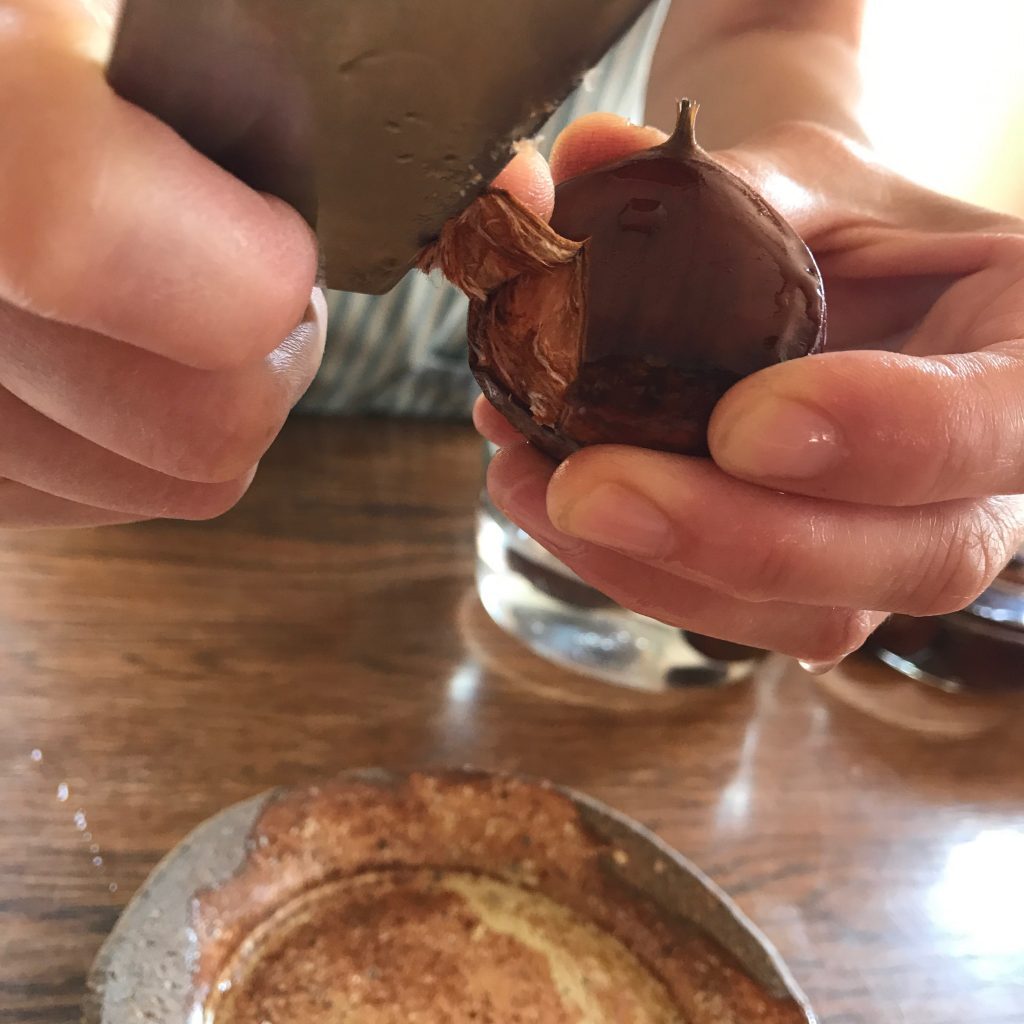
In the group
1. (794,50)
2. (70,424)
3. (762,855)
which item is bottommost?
(762,855)

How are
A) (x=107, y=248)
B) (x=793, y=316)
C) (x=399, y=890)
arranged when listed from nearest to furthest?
(x=107, y=248) → (x=793, y=316) → (x=399, y=890)

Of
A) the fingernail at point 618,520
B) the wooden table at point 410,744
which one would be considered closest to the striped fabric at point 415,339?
the wooden table at point 410,744

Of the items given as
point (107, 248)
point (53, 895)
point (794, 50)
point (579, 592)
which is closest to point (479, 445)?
point (579, 592)

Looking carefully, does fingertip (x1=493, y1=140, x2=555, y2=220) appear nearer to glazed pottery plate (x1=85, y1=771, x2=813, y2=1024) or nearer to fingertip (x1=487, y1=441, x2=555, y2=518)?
fingertip (x1=487, y1=441, x2=555, y2=518)

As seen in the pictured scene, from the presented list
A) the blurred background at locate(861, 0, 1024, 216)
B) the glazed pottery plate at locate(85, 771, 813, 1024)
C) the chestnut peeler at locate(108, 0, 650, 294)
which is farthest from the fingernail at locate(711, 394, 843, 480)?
the blurred background at locate(861, 0, 1024, 216)

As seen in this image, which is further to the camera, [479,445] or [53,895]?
[479,445]

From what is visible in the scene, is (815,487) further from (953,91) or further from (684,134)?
(953,91)

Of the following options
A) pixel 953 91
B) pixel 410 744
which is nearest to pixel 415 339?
pixel 410 744

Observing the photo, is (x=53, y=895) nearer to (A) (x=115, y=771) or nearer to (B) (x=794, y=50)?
(A) (x=115, y=771)
